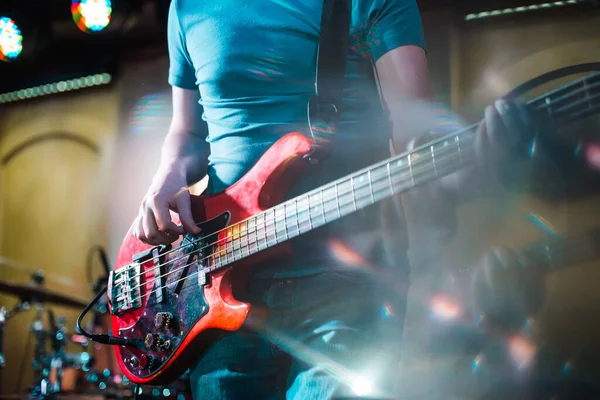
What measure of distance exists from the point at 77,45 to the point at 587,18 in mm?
2195

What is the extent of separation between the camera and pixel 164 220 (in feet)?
4.00

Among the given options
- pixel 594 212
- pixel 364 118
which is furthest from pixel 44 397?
pixel 594 212

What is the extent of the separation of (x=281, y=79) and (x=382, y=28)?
23 centimetres

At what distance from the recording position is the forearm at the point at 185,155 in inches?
53.4

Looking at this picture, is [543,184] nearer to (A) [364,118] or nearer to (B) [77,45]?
(A) [364,118]

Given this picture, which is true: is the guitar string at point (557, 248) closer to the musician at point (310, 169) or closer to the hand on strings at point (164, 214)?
the musician at point (310, 169)

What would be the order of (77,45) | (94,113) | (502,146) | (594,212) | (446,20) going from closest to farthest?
1. (502,146)
2. (594,212)
3. (446,20)
4. (77,45)
5. (94,113)

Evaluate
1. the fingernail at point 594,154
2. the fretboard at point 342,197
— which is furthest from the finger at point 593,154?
the fretboard at point 342,197

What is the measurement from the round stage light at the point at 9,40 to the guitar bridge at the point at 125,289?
162 cm

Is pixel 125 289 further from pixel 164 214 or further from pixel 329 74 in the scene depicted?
pixel 329 74

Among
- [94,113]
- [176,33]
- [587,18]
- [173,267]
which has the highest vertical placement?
[94,113]

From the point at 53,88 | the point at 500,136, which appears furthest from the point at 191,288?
the point at 53,88

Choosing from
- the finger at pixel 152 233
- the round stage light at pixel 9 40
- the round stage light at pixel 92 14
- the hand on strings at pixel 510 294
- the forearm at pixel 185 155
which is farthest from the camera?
the round stage light at pixel 9 40

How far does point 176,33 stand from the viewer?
1.47m
